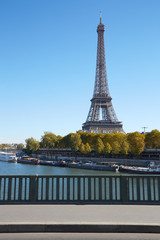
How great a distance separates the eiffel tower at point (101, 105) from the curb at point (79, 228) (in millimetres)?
91654

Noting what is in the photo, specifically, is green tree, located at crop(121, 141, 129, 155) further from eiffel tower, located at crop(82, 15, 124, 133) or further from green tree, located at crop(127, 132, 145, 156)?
eiffel tower, located at crop(82, 15, 124, 133)

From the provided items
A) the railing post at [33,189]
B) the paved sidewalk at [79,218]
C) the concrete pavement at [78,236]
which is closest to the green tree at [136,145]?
the paved sidewalk at [79,218]

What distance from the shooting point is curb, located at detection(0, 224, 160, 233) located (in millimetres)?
5137

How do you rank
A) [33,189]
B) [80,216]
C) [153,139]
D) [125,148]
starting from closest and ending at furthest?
[80,216], [33,189], [125,148], [153,139]

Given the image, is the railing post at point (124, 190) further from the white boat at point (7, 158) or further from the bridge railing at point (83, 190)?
the white boat at point (7, 158)

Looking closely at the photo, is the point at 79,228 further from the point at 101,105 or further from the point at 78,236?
the point at 101,105

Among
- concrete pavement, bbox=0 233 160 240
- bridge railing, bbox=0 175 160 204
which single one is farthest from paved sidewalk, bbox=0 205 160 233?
bridge railing, bbox=0 175 160 204

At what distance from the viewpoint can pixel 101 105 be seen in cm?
10331

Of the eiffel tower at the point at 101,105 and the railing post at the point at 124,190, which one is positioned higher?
the eiffel tower at the point at 101,105

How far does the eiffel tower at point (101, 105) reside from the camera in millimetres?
97613

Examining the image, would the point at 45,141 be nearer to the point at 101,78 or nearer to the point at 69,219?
the point at 101,78

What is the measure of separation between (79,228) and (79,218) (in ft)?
1.45

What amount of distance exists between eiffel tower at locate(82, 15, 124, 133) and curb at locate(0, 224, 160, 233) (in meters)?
91.7

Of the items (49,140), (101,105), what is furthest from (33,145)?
(101,105)
